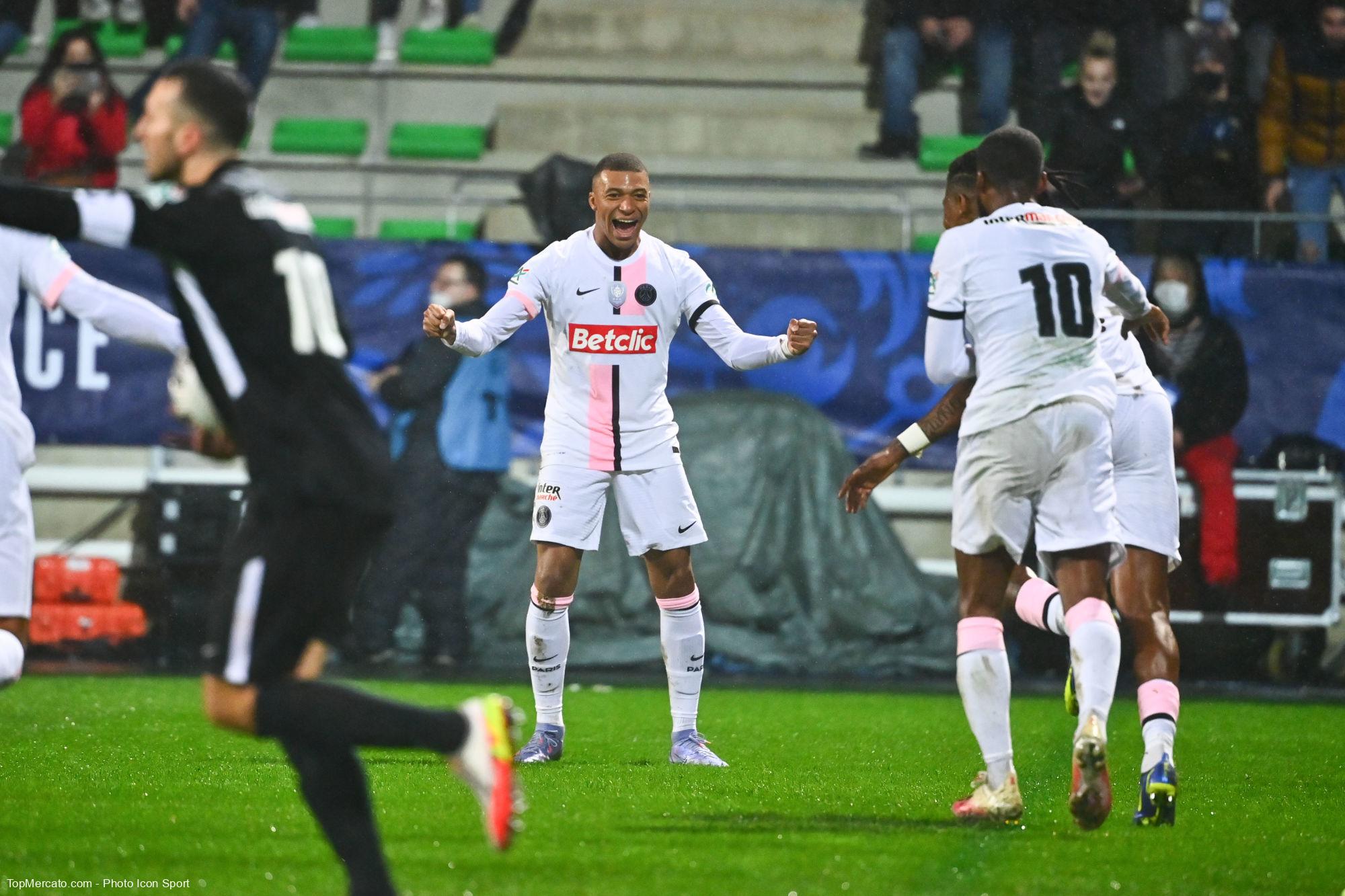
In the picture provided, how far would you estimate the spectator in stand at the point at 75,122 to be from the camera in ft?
49.8

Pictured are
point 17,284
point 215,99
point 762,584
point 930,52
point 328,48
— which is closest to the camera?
point 215,99

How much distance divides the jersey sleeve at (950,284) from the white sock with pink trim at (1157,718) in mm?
1531

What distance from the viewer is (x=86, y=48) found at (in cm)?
1568

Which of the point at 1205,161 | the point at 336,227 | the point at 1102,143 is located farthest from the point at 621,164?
the point at 336,227

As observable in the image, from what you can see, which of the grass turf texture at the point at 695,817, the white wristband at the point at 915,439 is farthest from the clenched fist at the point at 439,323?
the white wristband at the point at 915,439

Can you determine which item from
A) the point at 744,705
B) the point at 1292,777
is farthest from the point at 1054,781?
the point at 744,705

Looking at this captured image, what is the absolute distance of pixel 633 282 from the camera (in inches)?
304

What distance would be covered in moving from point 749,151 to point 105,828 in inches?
537

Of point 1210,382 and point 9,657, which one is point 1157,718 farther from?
point 1210,382

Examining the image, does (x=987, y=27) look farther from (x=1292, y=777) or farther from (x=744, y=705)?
(x=1292, y=777)

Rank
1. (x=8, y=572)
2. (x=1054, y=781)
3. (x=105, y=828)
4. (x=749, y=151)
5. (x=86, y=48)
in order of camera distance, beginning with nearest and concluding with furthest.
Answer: (x=105, y=828), (x=8, y=572), (x=1054, y=781), (x=86, y=48), (x=749, y=151)

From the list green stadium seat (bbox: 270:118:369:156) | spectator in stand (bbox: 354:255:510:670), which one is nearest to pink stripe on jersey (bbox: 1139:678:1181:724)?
spectator in stand (bbox: 354:255:510:670)

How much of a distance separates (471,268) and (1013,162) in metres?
7.82

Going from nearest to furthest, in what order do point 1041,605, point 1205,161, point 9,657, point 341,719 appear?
1. point 341,719
2. point 9,657
3. point 1041,605
4. point 1205,161
